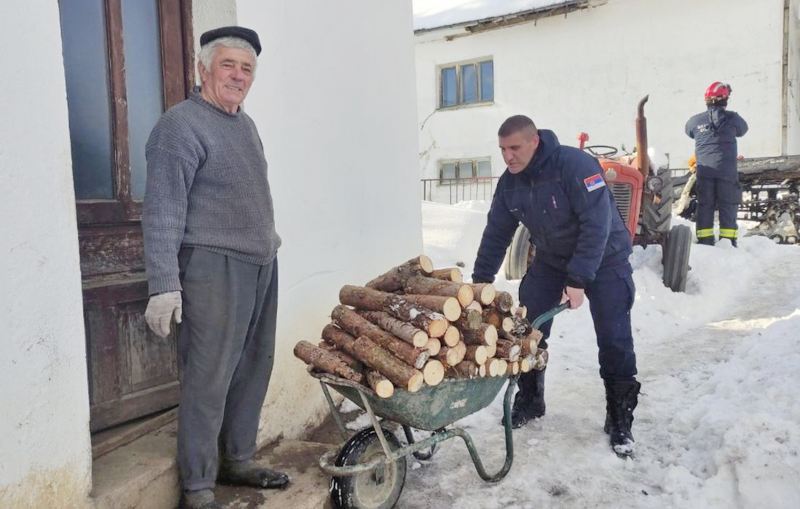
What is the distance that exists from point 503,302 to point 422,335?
51 cm

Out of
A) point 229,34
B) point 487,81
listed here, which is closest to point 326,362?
point 229,34

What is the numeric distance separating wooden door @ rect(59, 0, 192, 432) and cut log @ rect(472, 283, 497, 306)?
151 cm

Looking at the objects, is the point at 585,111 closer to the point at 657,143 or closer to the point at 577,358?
the point at 657,143

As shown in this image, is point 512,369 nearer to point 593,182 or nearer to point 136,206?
point 593,182

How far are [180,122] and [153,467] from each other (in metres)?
1.35

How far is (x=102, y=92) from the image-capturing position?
8.66ft

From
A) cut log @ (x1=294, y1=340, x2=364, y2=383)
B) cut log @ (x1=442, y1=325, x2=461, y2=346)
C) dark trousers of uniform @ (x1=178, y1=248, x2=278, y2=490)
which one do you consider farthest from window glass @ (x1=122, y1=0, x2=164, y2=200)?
cut log @ (x1=442, y1=325, x2=461, y2=346)

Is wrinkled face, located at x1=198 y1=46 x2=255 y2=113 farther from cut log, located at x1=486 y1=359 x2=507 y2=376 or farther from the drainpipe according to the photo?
the drainpipe

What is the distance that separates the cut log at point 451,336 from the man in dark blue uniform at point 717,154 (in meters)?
6.82

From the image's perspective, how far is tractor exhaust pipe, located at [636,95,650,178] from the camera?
6.30 metres

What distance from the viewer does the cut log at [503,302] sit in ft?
9.09

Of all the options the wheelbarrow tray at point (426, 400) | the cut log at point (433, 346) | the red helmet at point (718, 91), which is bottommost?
the wheelbarrow tray at point (426, 400)

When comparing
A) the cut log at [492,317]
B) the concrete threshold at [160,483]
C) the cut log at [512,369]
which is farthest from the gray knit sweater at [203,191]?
the cut log at [512,369]

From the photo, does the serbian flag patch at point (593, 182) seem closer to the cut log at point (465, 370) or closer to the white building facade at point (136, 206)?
the cut log at point (465, 370)
